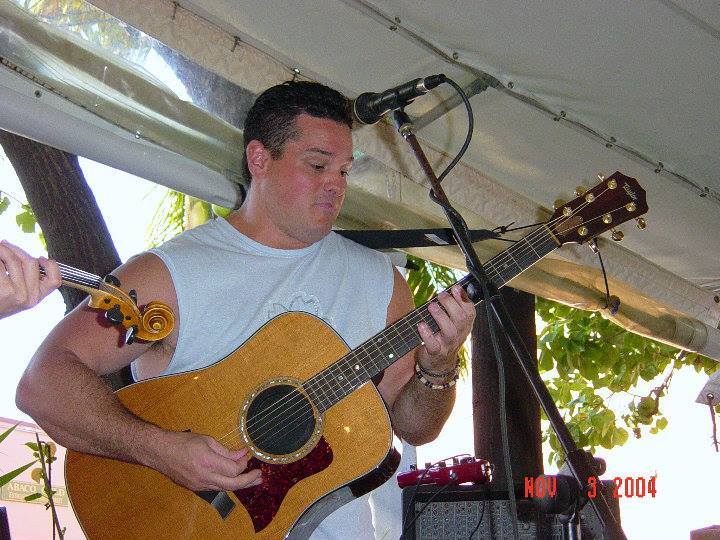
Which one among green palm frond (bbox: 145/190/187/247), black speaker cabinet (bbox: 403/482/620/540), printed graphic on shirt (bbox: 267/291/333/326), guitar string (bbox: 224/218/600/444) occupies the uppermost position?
green palm frond (bbox: 145/190/187/247)

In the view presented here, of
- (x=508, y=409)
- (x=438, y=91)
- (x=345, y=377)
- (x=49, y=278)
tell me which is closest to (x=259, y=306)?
(x=345, y=377)

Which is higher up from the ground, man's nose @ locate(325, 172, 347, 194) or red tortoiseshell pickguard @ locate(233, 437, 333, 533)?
man's nose @ locate(325, 172, 347, 194)

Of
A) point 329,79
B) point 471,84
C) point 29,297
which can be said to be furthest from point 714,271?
point 29,297

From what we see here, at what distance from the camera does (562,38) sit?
290 cm

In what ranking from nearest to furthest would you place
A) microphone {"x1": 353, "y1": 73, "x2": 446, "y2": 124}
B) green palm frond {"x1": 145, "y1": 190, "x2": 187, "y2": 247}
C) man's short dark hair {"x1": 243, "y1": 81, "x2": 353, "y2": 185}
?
microphone {"x1": 353, "y1": 73, "x2": 446, "y2": 124}
man's short dark hair {"x1": 243, "y1": 81, "x2": 353, "y2": 185}
green palm frond {"x1": 145, "y1": 190, "x2": 187, "y2": 247}

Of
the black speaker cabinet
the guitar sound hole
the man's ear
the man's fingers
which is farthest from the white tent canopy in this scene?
the black speaker cabinet

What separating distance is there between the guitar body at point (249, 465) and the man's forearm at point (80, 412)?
0.06 metres

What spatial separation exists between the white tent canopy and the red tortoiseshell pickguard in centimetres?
105

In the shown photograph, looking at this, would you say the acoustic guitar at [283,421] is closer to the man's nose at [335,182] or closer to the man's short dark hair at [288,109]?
the man's nose at [335,182]

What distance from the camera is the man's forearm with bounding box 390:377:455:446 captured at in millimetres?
2660

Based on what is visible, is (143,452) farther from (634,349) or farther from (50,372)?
(634,349)

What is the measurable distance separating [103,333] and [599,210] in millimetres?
1486

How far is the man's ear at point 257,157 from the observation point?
297 cm

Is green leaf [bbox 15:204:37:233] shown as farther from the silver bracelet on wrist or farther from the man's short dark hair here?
the silver bracelet on wrist
